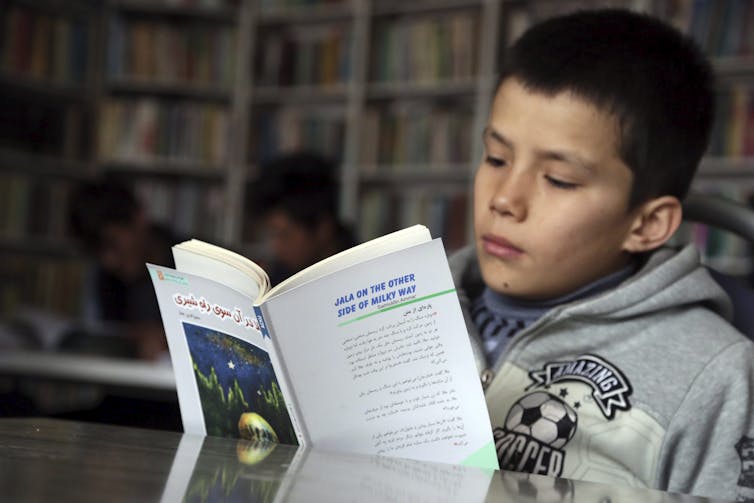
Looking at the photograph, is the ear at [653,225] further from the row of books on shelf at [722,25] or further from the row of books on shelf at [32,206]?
the row of books on shelf at [32,206]

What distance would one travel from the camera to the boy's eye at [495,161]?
109 cm

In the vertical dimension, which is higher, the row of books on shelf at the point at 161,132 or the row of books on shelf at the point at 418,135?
the row of books on shelf at the point at 418,135

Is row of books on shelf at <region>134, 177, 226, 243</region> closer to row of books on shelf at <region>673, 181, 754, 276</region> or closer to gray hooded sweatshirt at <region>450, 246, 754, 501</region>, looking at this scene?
row of books on shelf at <region>673, 181, 754, 276</region>

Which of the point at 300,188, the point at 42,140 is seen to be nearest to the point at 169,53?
the point at 42,140

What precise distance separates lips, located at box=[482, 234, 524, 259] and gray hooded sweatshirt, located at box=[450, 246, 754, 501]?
10cm

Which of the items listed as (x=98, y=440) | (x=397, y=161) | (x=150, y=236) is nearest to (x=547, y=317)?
(x=98, y=440)

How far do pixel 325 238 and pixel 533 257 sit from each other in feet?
6.10

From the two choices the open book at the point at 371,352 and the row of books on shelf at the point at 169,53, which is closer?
the open book at the point at 371,352

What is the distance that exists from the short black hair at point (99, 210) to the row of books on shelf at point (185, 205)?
1066 millimetres

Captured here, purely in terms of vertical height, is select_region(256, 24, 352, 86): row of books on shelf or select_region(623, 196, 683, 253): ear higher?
select_region(623, 196, 683, 253): ear

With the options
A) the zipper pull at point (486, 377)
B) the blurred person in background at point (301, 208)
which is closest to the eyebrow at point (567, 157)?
the zipper pull at point (486, 377)

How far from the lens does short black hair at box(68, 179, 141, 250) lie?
10.2 ft

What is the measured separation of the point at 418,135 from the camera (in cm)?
388

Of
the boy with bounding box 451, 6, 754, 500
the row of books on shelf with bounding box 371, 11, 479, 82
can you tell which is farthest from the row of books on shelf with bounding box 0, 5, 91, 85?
the boy with bounding box 451, 6, 754, 500
